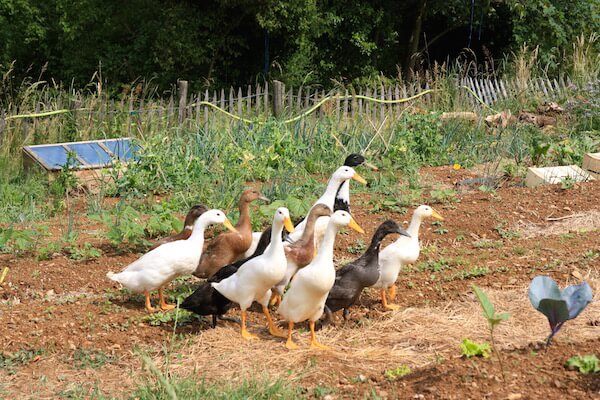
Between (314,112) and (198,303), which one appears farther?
(314,112)

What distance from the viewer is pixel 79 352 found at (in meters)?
6.00

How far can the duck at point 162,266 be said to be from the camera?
656 cm

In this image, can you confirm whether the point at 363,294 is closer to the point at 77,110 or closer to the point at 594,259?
the point at 594,259

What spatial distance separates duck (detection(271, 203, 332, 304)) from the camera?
21.7ft

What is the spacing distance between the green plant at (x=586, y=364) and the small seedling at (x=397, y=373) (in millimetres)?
1013

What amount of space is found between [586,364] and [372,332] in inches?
79.3

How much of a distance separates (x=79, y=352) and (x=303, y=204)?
3314 millimetres

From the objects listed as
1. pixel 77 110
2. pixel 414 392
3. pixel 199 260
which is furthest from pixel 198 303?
pixel 77 110

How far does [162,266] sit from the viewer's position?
21.5 feet

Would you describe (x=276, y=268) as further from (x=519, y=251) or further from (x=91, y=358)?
(x=519, y=251)

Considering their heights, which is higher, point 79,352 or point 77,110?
point 77,110

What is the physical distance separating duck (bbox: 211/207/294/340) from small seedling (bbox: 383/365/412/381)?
110 cm

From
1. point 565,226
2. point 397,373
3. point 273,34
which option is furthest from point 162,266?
point 273,34

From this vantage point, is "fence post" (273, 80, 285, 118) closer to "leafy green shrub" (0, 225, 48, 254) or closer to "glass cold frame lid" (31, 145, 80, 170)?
"glass cold frame lid" (31, 145, 80, 170)
